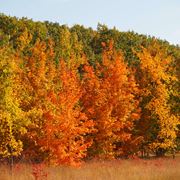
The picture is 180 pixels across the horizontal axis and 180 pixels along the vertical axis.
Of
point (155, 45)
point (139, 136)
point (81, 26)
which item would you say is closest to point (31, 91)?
point (139, 136)

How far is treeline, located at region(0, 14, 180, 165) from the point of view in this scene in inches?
850

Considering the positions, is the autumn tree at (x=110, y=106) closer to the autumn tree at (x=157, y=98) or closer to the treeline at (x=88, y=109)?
the treeline at (x=88, y=109)

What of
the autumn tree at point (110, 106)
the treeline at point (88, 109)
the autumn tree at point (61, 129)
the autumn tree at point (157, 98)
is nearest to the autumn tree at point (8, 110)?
the treeline at point (88, 109)

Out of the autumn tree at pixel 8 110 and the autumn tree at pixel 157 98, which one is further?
the autumn tree at pixel 157 98

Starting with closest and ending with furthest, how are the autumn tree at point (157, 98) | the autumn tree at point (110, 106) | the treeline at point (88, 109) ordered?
the treeline at point (88, 109)
the autumn tree at point (110, 106)
the autumn tree at point (157, 98)

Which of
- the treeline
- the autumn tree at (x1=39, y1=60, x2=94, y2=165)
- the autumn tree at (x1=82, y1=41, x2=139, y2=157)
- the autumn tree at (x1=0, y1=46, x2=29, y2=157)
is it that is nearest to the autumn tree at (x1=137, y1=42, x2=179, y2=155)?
the treeline

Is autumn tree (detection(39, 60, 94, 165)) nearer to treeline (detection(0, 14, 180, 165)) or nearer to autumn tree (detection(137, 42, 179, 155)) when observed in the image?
treeline (detection(0, 14, 180, 165))

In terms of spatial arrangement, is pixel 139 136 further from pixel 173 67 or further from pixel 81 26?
pixel 81 26

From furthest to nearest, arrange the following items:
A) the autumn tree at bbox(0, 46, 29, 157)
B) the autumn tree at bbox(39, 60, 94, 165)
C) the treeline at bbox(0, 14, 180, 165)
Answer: the autumn tree at bbox(39, 60, 94, 165), the treeline at bbox(0, 14, 180, 165), the autumn tree at bbox(0, 46, 29, 157)

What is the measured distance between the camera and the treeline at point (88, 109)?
2159cm

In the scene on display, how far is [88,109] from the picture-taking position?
30422mm

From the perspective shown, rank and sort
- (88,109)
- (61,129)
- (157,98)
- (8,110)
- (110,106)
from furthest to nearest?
1. (157,98)
2. (110,106)
3. (88,109)
4. (61,129)
5. (8,110)

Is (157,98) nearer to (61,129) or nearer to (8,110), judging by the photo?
(61,129)

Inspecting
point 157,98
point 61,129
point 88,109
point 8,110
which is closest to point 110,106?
point 88,109
